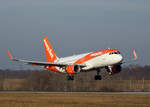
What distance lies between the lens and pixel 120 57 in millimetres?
63188

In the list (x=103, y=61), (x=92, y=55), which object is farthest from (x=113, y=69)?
(x=92, y=55)

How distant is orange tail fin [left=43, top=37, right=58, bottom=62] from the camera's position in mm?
79812

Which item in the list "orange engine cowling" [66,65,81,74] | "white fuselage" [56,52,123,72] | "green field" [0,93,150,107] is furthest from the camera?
"orange engine cowling" [66,65,81,74]

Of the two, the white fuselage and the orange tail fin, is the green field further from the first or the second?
the orange tail fin

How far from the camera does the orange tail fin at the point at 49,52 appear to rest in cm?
7981

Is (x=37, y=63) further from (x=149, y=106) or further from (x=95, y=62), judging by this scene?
(x=149, y=106)

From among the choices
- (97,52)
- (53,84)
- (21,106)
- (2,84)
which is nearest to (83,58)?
(97,52)

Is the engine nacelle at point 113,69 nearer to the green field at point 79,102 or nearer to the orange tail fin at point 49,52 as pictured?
the orange tail fin at point 49,52

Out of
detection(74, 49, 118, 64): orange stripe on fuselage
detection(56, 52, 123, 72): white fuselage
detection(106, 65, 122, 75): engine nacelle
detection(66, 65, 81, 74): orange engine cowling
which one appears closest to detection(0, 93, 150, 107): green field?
detection(56, 52, 123, 72): white fuselage

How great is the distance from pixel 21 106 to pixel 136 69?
6273cm

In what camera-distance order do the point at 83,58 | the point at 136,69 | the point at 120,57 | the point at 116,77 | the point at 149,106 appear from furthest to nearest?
the point at 136,69 < the point at 116,77 < the point at 83,58 < the point at 120,57 < the point at 149,106

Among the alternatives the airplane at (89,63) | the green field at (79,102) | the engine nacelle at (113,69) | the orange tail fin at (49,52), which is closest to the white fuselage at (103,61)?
the airplane at (89,63)

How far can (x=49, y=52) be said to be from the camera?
81.4m

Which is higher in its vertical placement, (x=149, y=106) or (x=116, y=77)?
(x=116, y=77)
